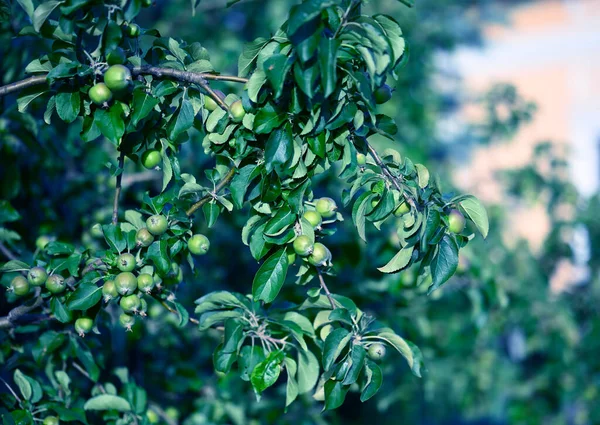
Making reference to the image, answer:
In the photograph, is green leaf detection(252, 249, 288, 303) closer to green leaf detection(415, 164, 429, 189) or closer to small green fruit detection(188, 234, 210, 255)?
small green fruit detection(188, 234, 210, 255)

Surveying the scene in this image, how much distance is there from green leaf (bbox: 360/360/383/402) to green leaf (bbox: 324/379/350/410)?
43mm

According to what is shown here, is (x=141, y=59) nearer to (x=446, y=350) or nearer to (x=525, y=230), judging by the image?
(x=446, y=350)

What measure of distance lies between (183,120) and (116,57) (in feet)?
0.57

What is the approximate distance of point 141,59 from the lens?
4.16ft

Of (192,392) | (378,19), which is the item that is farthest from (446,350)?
(378,19)

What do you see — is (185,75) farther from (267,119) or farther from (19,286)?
(19,286)

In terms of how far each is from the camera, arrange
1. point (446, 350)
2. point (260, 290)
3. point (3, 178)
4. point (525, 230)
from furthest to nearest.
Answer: point (525, 230), point (446, 350), point (3, 178), point (260, 290)

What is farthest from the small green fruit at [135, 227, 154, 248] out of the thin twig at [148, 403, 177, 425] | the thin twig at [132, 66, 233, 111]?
the thin twig at [148, 403, 177, 425]

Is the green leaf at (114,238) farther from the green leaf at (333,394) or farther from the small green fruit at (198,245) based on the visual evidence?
the green leaf at (333,394)

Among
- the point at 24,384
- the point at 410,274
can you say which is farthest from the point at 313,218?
the point at 410,274

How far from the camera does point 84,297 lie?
1.22 m

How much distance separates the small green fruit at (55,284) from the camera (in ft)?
4.11

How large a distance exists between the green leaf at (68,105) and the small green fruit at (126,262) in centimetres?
30

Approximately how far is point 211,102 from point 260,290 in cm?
41
